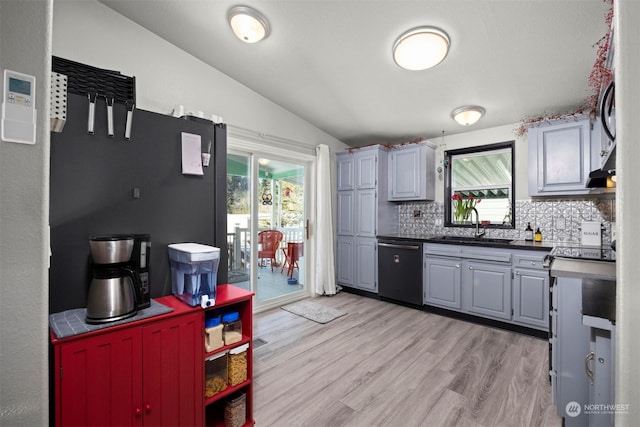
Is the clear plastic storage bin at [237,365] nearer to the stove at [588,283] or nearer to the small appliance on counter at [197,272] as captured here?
the small appliance on counter at [197,272]

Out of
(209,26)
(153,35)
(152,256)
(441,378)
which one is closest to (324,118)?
(209,26)

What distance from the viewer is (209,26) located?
8.04ft

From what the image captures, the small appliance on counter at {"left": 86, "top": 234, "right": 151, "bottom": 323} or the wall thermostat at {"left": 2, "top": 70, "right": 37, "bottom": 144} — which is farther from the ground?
the wall thermostat at {"left": 2, "top": 70, "right": 37, "bottom": 144}

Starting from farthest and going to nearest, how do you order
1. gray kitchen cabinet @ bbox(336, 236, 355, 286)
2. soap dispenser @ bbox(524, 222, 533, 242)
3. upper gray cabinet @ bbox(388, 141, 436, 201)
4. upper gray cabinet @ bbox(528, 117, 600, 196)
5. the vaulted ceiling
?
gray kitchen cabinet @ bbox(336, 236, 355, 286) < upper gray cabinet @ bbox(388, 141, 436, 201) < soap dispenser @ bbox(524, 222, 533, 242) < upper gray cabinet @ bbox(528, 117, 600, 196) < the vaulted ceiling

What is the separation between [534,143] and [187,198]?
3467mm

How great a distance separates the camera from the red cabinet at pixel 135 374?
3.60 ft

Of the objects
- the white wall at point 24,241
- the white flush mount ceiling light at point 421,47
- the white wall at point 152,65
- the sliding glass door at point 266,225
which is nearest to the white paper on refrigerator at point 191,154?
the white wall at point 24,241

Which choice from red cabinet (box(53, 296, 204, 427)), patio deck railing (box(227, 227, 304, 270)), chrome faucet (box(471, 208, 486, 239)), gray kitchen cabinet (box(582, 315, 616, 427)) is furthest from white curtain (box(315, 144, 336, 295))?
A: gray kitchen cabinet (box(582, 315, 616, 427))

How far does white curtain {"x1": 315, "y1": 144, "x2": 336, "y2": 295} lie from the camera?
4.13m

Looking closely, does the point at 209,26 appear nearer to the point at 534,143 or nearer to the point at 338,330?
the point at 338,330

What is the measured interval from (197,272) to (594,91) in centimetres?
366

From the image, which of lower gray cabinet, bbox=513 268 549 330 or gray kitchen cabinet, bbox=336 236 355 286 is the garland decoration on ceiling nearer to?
lower gray cabinet, bbox=513 268 549 330

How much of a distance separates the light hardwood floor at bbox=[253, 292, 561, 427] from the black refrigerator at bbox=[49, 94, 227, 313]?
3.24 ft

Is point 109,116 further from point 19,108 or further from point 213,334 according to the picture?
point 213,334
